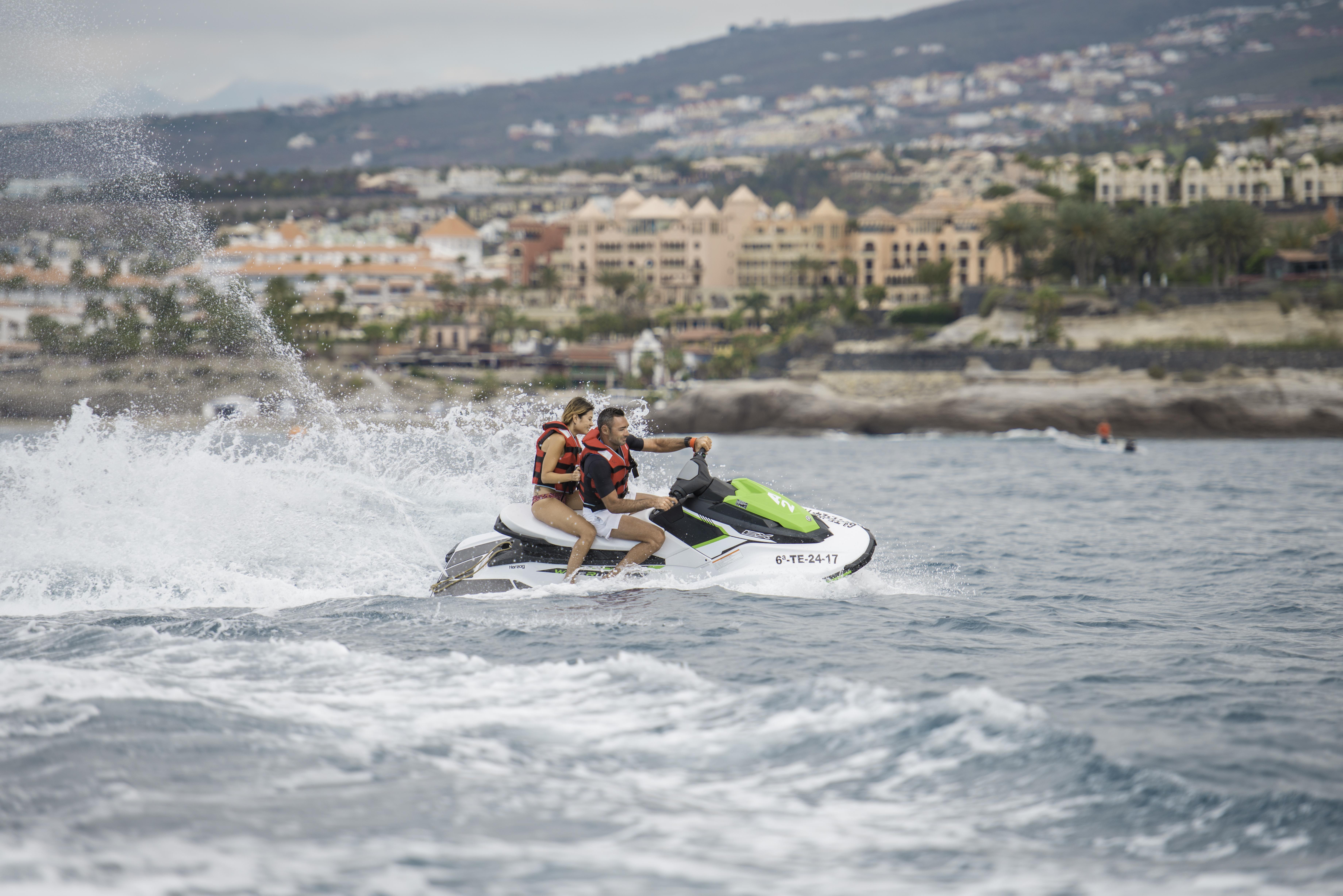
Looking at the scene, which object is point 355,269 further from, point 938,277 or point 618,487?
point 618,487

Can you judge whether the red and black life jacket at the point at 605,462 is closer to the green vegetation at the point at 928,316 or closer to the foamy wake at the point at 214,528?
the foamy wake at the point at 214,528

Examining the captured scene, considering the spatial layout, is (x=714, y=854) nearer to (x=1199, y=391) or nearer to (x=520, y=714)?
(x=520, y=714)

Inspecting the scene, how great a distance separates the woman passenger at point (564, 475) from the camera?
394 inches

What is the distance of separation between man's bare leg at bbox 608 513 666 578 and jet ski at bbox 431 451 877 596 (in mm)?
63

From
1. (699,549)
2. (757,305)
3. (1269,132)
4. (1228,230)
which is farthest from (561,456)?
(1269,132)

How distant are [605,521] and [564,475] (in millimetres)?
542

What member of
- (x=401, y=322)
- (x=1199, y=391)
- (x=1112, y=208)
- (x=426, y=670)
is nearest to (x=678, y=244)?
(x=401, y=322)

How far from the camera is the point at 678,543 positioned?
404 inches

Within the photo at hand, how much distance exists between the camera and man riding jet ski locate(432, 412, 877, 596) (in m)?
10.1

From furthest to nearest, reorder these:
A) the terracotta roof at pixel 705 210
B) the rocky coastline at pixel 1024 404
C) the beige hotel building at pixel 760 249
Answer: the terracotta roof at pixel 705 210, the beige hotel building at pixel 760 249, the rocky coastline at pixel 1024 404

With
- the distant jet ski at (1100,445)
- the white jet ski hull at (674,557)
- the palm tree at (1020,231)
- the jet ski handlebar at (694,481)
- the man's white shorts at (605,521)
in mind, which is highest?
the palm tree at (1020,231)

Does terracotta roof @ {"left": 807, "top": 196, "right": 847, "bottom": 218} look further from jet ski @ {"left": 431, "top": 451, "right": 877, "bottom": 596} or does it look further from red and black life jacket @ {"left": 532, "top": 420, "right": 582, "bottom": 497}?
red and black life jacket @ {"left": 532, "top": 420, "right": 582, "bottom": 497}

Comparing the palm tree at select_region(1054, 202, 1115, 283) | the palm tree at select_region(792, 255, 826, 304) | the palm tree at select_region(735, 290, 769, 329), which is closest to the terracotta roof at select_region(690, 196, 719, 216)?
the palm tree at select_region(792, 255, 826, 304)

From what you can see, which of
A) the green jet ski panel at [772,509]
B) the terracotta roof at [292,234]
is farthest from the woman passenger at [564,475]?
the terracotta roof at [292,234]
